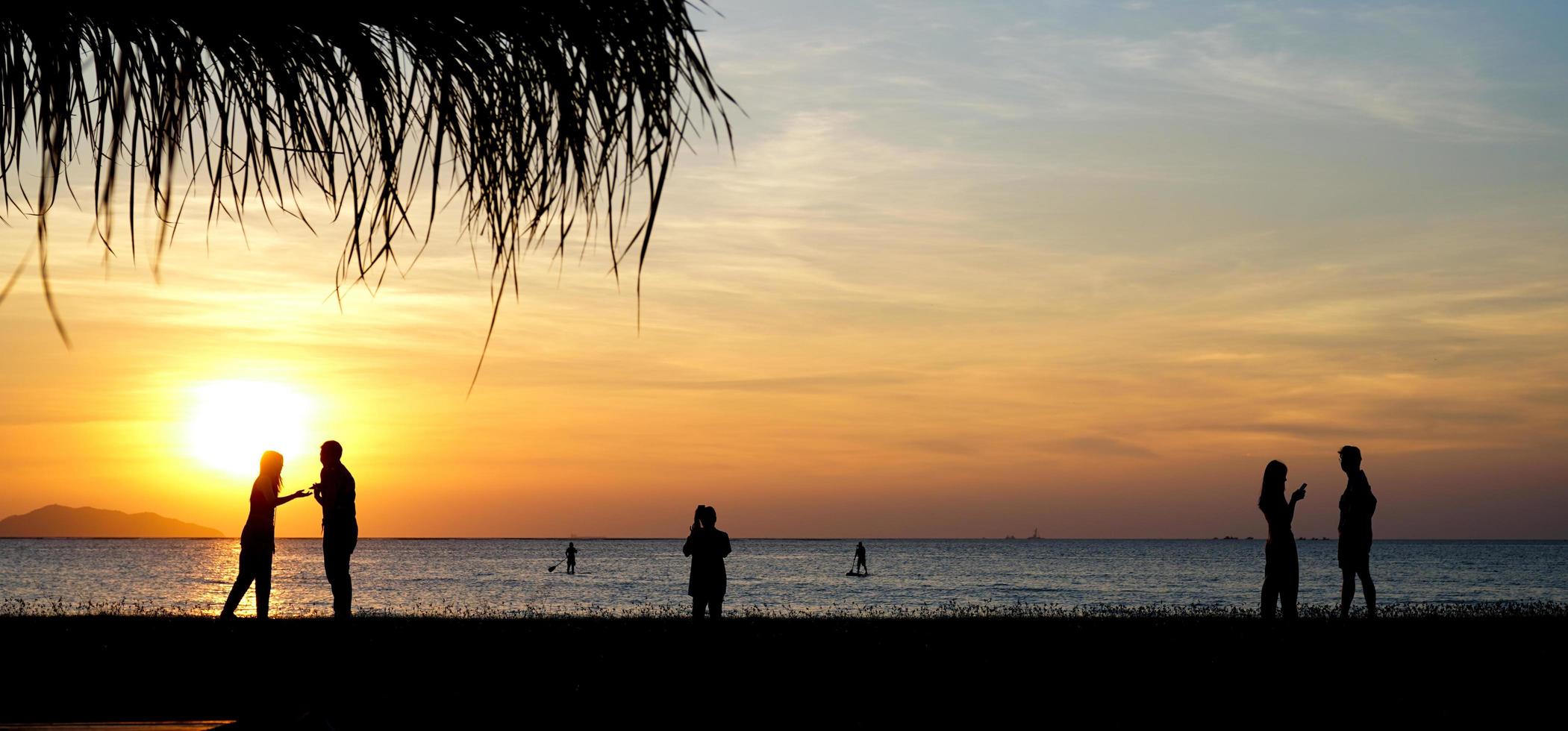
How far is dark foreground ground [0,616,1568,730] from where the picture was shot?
7629mm

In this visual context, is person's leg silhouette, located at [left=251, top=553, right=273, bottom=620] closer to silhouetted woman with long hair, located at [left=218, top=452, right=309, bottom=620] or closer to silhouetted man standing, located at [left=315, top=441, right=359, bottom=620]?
silhouetted woman with long hair, located at [left=218, top=452, right=309, bottom=620]

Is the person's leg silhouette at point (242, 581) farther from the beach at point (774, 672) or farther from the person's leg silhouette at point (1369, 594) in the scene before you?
the person's leg silhouette at point (1369, 594)

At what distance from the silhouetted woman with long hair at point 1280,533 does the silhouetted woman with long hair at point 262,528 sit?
908 centimetres

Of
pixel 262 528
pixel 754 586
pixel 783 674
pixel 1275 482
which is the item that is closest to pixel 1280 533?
pixel 1275 482

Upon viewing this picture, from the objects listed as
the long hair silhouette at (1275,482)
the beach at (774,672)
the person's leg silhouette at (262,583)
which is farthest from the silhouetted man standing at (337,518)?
the long hair silhouette at (1275,482)

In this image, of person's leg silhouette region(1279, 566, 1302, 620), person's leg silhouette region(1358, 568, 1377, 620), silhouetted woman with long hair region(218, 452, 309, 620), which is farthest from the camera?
person's leg silhouette region(1358, 568, 1377, 620)

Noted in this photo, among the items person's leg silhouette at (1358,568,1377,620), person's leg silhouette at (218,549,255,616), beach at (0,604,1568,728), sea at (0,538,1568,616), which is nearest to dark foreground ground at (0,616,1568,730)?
beach at (0,604,1568,728)

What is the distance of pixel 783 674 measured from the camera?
924cm

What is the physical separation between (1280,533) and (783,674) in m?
5.56

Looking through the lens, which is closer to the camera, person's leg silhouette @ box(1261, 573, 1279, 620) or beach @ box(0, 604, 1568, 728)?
beach @ box(0, 604, 1568, 728)

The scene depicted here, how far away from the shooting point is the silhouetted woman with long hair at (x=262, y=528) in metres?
11.4

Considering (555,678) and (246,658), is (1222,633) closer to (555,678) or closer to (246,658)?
(555,678)

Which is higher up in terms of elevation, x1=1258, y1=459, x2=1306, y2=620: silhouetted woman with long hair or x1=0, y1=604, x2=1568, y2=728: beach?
x1=1258, y1=459, x2=1306, y2=620: silhouetted woman with long hair

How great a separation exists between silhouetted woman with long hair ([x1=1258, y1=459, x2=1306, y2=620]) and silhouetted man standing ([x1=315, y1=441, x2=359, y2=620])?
27.4ft
